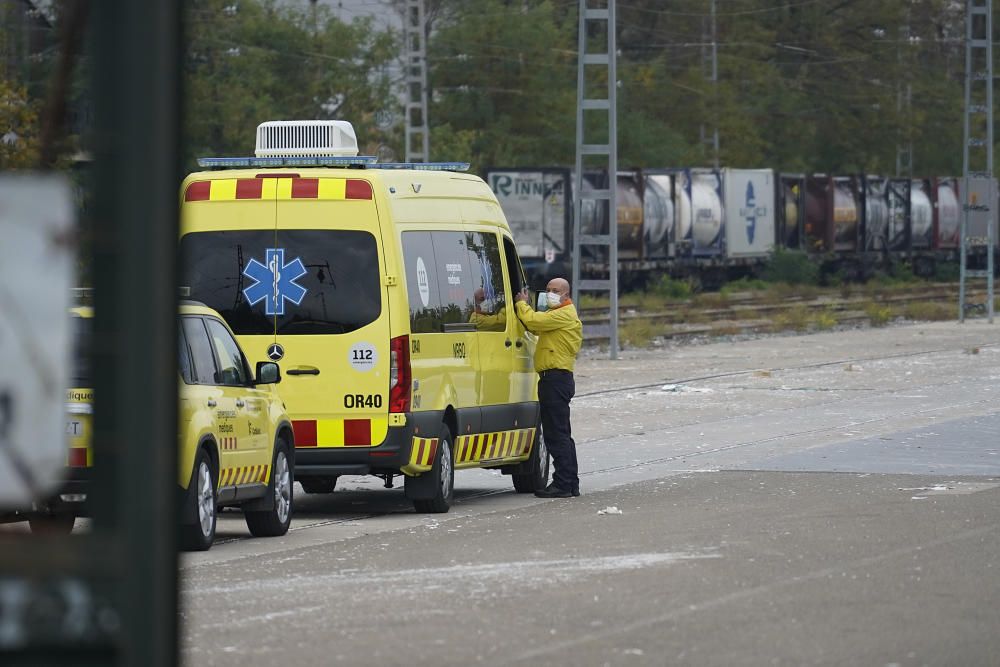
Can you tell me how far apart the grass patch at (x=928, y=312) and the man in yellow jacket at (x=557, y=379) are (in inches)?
1353

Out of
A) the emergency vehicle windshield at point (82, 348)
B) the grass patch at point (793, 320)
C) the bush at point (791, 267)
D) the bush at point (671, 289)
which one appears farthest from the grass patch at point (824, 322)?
the emergency vehicle windshield at point (82, 348)

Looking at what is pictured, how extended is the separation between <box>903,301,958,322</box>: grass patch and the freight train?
5.32 m

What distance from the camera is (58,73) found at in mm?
4500

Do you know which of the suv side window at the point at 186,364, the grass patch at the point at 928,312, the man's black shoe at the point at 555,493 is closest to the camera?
the suv side window at the point at 186,364

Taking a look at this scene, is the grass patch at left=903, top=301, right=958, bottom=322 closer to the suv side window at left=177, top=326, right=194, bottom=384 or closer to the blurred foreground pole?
the suv side window at left=177, top=326, right=194, bottom=384

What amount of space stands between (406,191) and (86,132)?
34.0 ft

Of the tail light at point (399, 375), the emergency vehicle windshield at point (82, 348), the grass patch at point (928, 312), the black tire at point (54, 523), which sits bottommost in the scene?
the grass patch at point (928, 312)

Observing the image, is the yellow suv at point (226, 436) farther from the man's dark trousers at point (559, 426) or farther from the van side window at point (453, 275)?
the man's dark trousers at point (559, 426)

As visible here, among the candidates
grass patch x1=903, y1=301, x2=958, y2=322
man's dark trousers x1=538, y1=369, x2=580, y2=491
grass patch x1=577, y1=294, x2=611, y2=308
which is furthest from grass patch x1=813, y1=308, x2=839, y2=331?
man's dark trousers x1=538, y1=369, x2=580, y2=491

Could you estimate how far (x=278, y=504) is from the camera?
1346 centimetres

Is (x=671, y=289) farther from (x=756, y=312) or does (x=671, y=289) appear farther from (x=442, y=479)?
(x=442, y=479)

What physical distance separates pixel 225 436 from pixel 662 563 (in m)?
2.96

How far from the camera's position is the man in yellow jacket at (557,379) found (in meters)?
15.6

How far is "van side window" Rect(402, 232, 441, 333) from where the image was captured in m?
14.4
